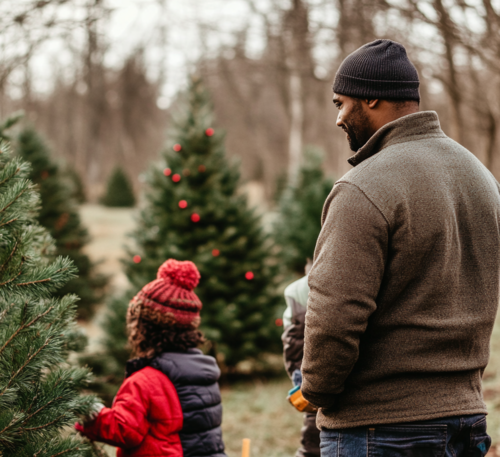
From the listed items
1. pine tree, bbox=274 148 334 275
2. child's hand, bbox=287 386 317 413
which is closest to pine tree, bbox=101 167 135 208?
pine tree, bbox=274 148 334 275

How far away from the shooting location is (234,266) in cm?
798

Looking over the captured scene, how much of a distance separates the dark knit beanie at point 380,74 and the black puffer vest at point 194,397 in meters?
1.48

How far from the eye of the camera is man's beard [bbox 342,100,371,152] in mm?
1992

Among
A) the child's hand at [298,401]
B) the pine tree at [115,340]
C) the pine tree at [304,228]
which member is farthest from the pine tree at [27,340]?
the pine tree at [304,228]

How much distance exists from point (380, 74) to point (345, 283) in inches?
29.9

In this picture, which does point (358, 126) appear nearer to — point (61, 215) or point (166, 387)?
point (166, 387)

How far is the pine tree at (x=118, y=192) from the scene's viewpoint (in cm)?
2912

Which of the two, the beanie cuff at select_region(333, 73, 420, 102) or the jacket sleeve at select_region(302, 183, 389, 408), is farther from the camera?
the beanie cuff at select_region(333, 73, 420, 102)

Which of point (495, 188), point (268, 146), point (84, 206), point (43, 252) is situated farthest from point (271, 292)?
point (268, 146)

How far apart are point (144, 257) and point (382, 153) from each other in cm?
639

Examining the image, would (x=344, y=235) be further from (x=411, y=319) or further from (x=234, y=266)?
(x=234, y=266)

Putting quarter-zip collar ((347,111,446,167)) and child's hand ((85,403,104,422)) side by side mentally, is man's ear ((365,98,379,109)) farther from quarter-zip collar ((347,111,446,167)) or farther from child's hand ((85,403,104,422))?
child's hand ((85,403,104,422))

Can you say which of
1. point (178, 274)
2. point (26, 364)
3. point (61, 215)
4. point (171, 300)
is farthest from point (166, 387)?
point (61, 215)

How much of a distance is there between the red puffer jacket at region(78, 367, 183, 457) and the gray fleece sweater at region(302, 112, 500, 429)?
2.97 feet
